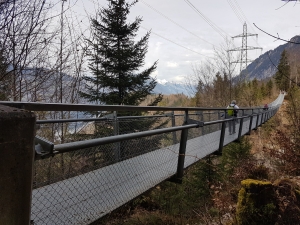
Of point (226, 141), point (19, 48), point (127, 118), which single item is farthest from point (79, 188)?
point (226, 141)

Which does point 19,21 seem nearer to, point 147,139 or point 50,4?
point 50,4

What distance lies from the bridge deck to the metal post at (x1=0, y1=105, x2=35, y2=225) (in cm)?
100

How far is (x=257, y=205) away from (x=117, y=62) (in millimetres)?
8226

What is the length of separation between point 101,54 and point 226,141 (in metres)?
6.89

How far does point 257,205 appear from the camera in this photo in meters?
4.41

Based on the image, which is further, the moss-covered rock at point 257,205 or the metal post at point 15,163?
the moss-covered rock at point 257,205

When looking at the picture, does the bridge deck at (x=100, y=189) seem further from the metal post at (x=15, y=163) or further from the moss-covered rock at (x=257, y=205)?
the moss-covered rock at (x=257, y=205)

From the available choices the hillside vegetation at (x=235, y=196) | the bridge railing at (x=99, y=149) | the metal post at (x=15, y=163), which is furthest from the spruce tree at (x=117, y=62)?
the metal post at (x=15, y=163)

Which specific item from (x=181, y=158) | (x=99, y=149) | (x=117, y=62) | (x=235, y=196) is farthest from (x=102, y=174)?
(x=117, y=62)

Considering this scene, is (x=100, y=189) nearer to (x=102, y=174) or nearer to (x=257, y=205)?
(x=102, y=174)

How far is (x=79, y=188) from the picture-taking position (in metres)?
2.44

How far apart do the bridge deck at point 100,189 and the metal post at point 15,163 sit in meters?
1.00

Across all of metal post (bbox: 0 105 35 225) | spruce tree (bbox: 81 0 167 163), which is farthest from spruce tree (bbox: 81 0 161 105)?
metal post (bbox: 0 105 35 225)

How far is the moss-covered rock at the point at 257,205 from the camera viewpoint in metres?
4.36
